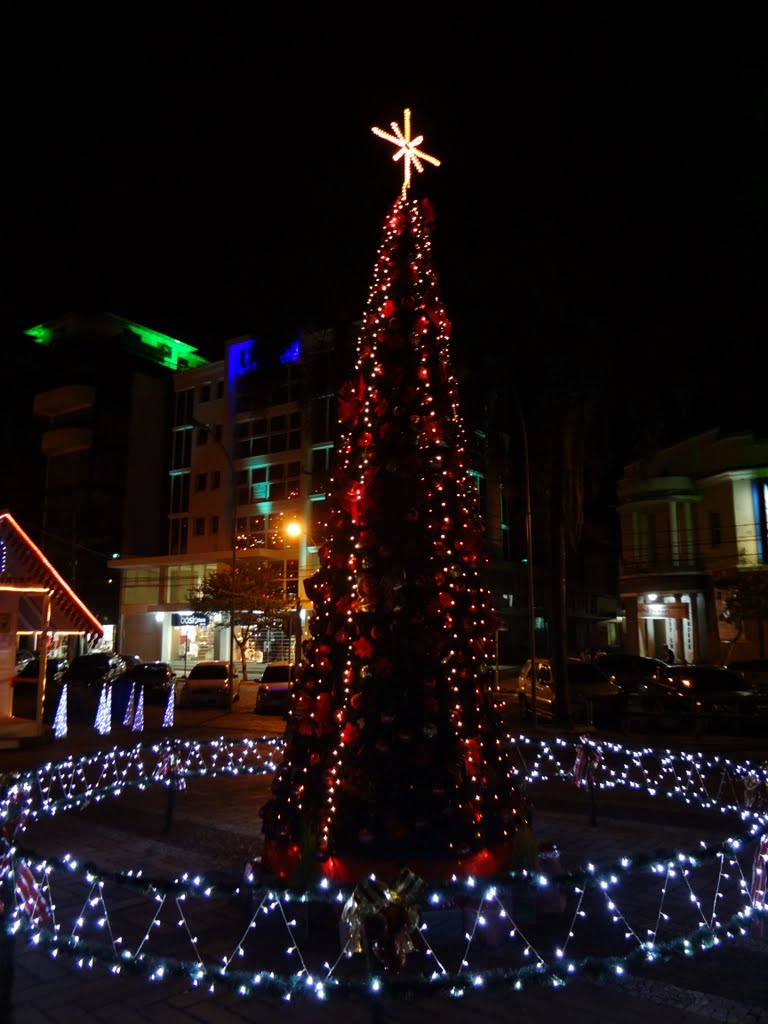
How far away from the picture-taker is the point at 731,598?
29953 millimetres

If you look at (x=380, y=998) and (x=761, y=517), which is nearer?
(x=380, y=998)

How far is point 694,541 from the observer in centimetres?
3594

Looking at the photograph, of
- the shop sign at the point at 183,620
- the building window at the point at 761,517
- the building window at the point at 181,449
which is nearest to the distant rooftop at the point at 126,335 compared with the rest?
the building window at the point at 181,449

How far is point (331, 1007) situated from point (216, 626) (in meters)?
39.4

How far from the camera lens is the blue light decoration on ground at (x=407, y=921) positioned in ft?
13.0

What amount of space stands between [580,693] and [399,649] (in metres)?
16.0

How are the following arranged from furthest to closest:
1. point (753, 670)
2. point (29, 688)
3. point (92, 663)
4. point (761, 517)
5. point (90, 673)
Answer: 1. point (761, 517)
2. point (92, 663)
3. point (90, 673)
4. point (29, 688)
5. point (753, 670)

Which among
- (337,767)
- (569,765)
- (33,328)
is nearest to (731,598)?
(569,765)

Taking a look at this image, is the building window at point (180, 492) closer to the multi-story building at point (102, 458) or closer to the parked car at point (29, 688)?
the multi-story building at point (102, 458)

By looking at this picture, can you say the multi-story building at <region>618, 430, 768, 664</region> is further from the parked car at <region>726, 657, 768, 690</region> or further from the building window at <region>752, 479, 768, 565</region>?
the parked car at <region>726, 657, 768, 690</region>

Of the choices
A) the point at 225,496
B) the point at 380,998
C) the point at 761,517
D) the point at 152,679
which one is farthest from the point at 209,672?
the point at 380,998

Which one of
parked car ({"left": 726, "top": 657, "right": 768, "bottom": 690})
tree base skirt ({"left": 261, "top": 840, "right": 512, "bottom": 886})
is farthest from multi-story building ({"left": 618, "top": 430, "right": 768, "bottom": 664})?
tree base skirt ({"left": 261, "top": 840, "right": 512, "bottom": 886})

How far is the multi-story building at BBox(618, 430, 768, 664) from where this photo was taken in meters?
33.0

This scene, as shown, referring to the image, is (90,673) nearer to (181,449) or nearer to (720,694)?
(720,694)
